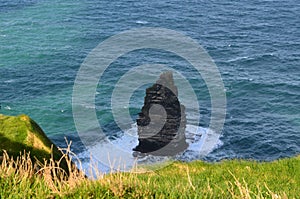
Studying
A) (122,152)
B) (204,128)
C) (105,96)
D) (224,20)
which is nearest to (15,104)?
(105,96)

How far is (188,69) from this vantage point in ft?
523

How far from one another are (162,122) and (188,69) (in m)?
42.5

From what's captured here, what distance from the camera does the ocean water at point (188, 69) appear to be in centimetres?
11950

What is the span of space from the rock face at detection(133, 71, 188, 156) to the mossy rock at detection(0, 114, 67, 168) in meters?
87.3

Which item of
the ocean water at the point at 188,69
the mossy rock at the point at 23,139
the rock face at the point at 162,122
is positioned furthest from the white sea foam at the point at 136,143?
the mossy rock at the point at 23,139

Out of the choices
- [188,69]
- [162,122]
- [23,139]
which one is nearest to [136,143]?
[162,122]

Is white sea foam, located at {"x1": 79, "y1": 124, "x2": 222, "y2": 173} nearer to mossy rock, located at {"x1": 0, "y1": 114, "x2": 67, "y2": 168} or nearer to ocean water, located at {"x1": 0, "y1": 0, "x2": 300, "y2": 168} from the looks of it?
ocean water, located at {"x1": 0, "y1": 0, "x2": 300, "y2": 168}

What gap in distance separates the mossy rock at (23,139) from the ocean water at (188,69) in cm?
8221

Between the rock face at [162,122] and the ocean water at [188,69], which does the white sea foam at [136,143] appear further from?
the rock face at [162,122]

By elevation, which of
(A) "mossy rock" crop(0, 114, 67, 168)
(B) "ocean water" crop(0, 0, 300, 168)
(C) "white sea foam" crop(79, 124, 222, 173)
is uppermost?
(A) "mossy rock" crop(0, 114, 67, 168)

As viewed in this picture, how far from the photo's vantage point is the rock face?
115 meters

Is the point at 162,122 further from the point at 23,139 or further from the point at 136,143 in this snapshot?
the point at 23,139

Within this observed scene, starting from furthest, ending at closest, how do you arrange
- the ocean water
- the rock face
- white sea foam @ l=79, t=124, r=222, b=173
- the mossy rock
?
1. the ocean water
2. the rock face
3. white sea foam @ l=79, t=124, r=222, b=173
4. the mossy rock

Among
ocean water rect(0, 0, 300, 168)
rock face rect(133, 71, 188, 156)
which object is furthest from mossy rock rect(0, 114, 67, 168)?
rock face rect(133, 71, 188, 156)
